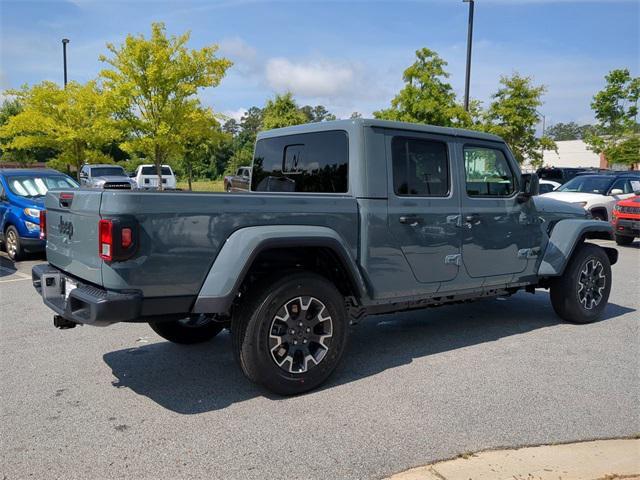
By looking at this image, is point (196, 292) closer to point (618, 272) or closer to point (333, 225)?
point (333, 225)

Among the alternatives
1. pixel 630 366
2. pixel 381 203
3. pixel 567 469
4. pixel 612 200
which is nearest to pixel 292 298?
pixel 381 203

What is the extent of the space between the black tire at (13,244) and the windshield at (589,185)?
1303cm

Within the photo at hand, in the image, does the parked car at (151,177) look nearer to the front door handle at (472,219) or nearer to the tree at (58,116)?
the tree at (58,116)

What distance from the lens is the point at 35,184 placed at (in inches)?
426

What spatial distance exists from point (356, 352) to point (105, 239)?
2.59 meters

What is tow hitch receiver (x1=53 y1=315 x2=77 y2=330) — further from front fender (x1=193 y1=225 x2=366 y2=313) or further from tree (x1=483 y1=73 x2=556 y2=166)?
tree (x1=483 y1=73 x2=556 y2=166)

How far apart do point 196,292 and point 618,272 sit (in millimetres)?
8539

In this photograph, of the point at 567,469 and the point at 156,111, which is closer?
the point at 567,469

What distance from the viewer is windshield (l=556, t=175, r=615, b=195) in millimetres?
14865

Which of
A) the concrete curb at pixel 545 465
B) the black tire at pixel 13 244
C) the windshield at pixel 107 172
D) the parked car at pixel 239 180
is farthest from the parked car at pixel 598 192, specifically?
the windshield at pixel 107 172

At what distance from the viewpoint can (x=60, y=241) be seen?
13.7 feet

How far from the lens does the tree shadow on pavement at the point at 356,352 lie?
4203 millimetres

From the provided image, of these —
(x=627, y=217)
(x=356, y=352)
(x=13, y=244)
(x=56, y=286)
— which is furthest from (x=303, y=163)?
(x=627, y=217)

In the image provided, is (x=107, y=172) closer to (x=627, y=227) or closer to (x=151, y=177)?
(x=151, y=177)
